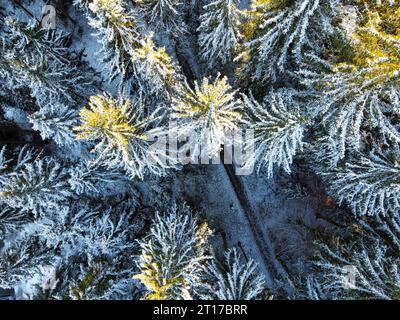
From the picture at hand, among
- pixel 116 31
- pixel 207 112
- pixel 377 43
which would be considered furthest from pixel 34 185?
pixel 377 43

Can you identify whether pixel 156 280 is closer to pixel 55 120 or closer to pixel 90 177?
pixel 90 177

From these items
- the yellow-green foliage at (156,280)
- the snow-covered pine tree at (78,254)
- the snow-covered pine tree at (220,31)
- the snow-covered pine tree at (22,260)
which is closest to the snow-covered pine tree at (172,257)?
the yellow-green foliage at (156,280)

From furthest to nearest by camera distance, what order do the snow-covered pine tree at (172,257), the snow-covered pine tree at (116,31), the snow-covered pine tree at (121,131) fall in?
the snow-covered pine tree at (172,257), the snow-covered pine tree at (121,131), the snow-covered pine tree at (116,31)

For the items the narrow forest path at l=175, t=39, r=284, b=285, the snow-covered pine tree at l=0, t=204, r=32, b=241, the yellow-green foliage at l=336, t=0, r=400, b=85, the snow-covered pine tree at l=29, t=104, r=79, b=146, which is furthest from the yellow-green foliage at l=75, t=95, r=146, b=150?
the narrow forest path at l=175, t=39, r=284, b=285

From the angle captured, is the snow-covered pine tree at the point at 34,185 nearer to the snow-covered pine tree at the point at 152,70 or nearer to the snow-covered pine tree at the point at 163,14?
the snow-covered pine tree at the point at 152,70

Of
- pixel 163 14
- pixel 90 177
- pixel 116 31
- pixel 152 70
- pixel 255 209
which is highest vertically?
pixel 163 14
